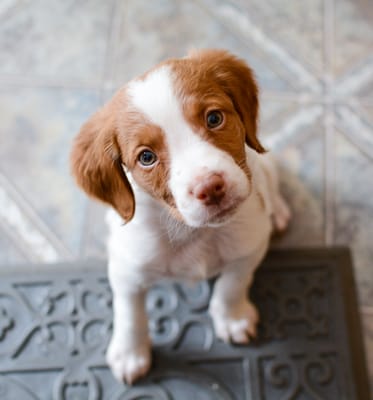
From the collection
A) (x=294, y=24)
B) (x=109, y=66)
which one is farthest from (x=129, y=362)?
(x=294, y=24)

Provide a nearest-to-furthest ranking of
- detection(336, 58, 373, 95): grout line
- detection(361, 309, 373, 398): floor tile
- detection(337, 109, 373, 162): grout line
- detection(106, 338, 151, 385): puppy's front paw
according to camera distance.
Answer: detection(106, 338, 151, 385): puppy's front paw < detection(361, 309, 373, 398): floor tile < detection(337, 109, 373, 162): grout line < detection(336, 58, 373, 95): grout line

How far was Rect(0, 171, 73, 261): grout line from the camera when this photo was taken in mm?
2250

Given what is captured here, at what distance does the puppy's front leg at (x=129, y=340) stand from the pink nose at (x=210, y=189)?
0.58 m

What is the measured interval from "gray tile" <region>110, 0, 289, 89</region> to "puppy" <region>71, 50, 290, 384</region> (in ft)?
3.04

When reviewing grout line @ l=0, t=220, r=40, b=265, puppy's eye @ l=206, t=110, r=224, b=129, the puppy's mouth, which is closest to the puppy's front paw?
grout line @ l=0, t=220, r=40, b=265

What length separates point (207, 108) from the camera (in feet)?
4.16

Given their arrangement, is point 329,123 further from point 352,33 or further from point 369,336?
point 369,336

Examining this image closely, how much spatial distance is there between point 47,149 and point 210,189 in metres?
1.38

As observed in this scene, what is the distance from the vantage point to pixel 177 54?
2580 mm

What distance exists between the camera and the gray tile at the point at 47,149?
231 centimetres

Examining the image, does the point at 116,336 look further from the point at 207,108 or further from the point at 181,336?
the point at 207,108

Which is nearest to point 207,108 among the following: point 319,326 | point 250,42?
point 319,326

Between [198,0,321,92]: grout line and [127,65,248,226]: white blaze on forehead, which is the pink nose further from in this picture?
[198,0,321,92]: grout line

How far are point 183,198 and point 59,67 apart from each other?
1.56 meters
